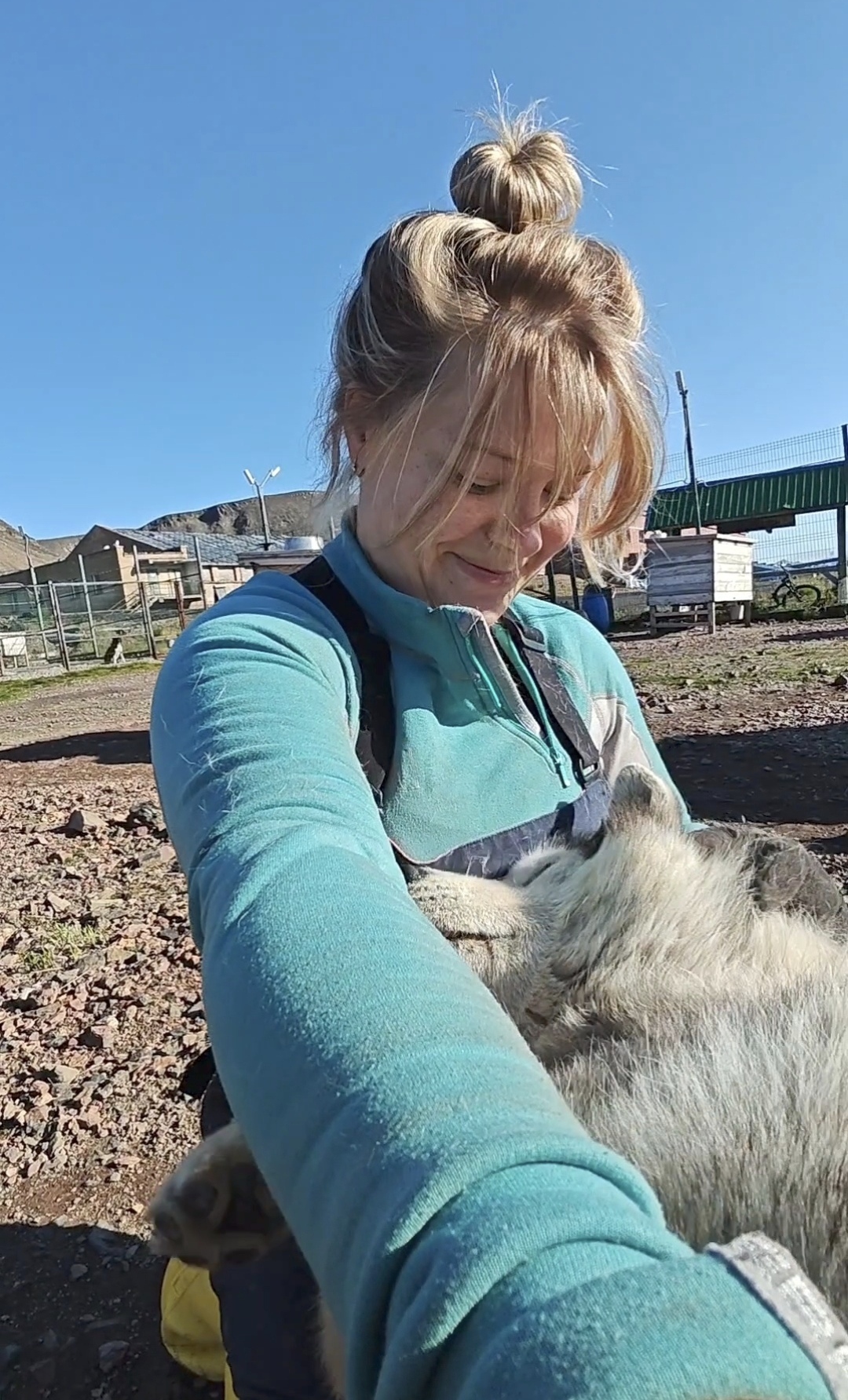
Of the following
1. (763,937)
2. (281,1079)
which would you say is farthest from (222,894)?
(763,937)

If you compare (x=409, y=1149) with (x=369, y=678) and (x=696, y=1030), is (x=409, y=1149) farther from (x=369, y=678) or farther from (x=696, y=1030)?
(x=369, y=678)

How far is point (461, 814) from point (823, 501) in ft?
73.3

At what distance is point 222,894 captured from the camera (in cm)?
83

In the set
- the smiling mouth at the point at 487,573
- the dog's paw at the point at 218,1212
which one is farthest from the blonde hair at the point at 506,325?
the dog's paw at the point at 218,1212

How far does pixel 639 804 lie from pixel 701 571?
49.5ft

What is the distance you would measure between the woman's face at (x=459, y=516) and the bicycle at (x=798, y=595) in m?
18.2

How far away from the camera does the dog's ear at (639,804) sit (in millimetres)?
1502

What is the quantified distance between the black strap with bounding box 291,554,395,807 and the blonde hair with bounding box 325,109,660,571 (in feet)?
0.57

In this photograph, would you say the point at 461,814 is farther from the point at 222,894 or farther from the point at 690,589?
the point at 690,589

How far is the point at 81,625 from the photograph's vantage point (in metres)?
27.7

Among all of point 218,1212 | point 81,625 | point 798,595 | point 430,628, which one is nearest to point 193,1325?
point 218,1212

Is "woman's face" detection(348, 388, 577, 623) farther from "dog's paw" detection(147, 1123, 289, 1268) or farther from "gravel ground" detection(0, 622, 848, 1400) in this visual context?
"gravel ground" detection(0, 622, 848, 1400)

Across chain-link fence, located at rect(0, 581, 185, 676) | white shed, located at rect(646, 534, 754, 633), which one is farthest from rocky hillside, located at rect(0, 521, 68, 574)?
white shed, located at rect(646, 534, 754, 633)

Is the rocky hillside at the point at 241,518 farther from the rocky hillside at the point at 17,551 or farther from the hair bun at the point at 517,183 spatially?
the hair bun at the point at 517,183
